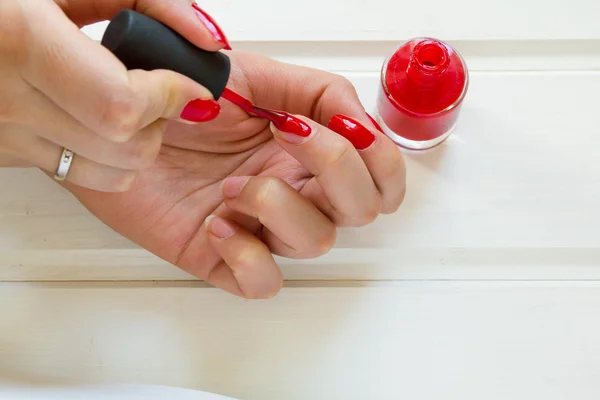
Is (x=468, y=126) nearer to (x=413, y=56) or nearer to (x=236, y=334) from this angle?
(x=413, y=56)

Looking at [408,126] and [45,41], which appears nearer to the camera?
[45,41]

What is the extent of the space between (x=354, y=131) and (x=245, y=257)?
0.15 meters

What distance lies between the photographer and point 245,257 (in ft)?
1.78

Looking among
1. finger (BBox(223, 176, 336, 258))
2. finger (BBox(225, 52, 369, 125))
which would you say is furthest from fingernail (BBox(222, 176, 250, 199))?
finger (BBox(225, 52, 369, 125))

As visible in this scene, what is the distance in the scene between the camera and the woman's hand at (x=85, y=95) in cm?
37

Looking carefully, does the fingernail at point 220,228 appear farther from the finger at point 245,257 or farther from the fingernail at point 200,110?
the fingernail at point 200,110

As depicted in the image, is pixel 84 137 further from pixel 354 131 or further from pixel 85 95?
pixel 354 131

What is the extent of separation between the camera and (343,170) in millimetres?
492

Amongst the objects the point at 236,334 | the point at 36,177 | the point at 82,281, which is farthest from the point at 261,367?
the point at 36,177

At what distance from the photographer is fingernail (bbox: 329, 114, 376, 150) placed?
1.66ft

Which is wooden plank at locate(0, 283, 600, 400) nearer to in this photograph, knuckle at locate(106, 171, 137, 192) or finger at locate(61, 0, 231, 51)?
knuckle at locate(106, 171, 137, 192)

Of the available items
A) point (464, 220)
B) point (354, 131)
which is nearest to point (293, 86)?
point (354, 131)

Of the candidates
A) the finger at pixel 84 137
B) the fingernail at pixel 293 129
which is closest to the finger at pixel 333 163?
the fingernail at pixel 293 129

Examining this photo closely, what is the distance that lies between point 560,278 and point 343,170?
274mm
